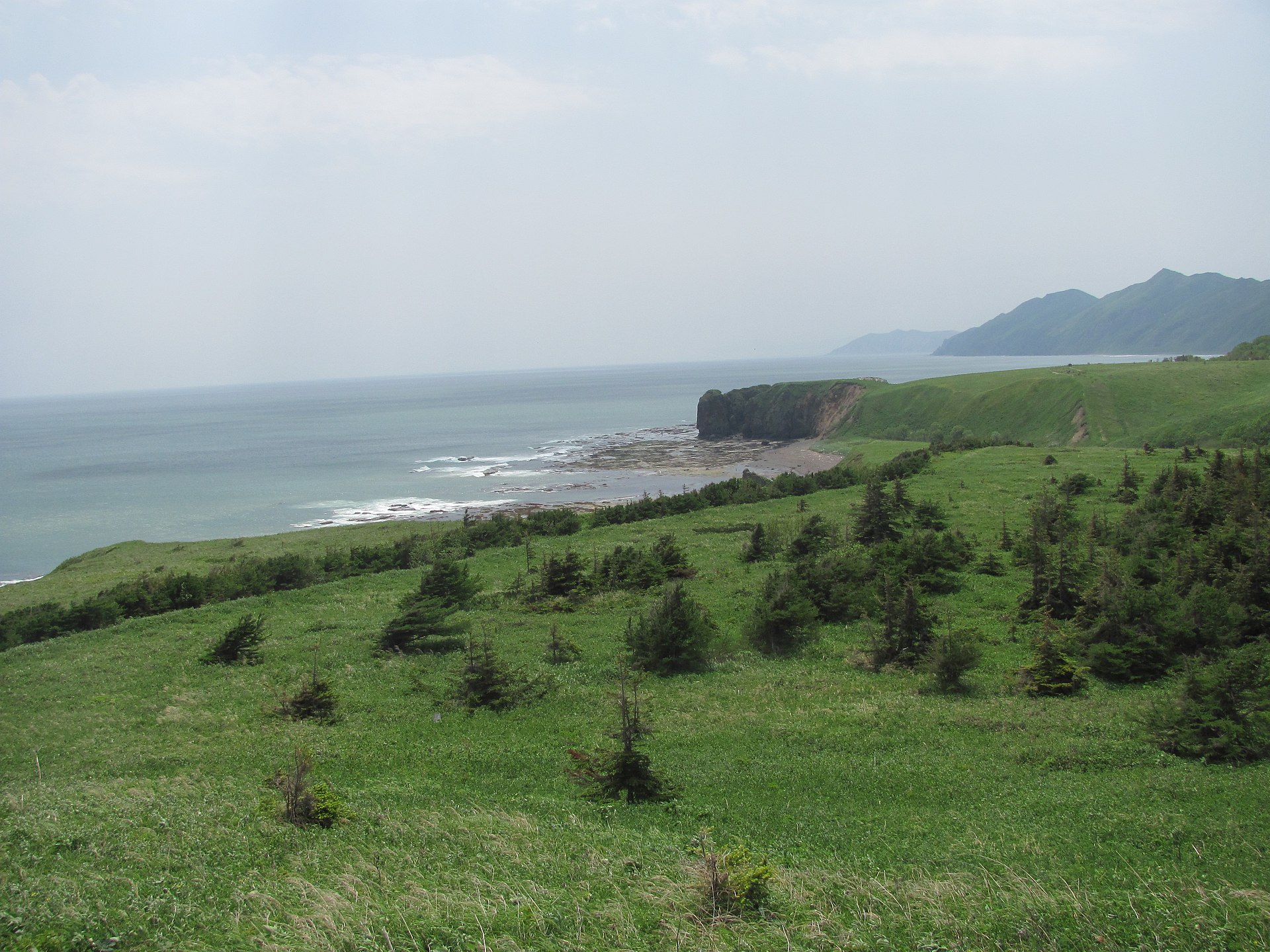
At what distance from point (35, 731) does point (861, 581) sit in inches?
1102

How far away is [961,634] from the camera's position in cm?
2247

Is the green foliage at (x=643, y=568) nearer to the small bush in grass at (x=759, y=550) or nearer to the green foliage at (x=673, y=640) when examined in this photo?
the small bush in grass at (x=759, y=550)

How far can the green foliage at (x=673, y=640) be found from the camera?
24.8 metres

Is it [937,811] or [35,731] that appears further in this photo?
[35,731]

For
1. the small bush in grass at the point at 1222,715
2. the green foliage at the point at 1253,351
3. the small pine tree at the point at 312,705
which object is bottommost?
the small pine tree at the point at 312,705

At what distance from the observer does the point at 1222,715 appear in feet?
47.7

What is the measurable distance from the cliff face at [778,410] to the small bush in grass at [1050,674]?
118327 mm

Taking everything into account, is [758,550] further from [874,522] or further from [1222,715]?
[1222,715]

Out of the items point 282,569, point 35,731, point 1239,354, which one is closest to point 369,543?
point 282,569

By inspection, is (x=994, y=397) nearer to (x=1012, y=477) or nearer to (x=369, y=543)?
(x=1012, y=477)

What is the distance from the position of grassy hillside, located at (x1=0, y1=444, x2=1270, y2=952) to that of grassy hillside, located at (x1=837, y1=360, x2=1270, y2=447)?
73.1 metres

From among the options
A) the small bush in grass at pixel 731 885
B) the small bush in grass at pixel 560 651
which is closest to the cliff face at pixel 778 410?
the small bush in grass at pixel 560 651

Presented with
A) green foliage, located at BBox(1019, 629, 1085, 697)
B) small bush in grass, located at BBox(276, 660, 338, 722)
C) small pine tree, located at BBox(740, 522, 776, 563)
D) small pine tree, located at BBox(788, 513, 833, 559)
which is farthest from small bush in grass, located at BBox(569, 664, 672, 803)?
small pine tree, located at BBox(740, 522, 776, 563)

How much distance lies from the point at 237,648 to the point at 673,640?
1585 cm
